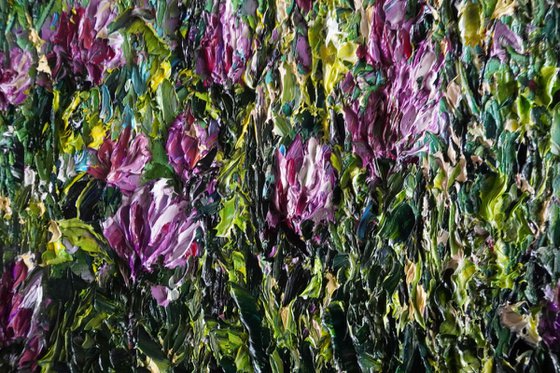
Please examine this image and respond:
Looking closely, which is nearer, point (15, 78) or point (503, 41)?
point (503, 41)

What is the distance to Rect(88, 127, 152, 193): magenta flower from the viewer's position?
610 mm

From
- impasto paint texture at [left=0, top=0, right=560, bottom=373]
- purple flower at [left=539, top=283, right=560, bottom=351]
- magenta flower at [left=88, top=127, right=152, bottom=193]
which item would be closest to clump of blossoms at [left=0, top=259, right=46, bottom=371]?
impasto paint texture at [left=0, top=0, right=560, bottom=373]

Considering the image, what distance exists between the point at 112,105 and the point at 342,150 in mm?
239

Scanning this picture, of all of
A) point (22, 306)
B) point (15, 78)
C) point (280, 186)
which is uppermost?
point (15, 78)

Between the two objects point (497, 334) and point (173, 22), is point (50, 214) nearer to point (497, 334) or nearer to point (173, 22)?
point (173, 22)

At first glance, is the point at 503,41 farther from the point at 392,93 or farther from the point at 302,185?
the point at 302,185

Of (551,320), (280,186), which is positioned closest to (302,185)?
(280,186)

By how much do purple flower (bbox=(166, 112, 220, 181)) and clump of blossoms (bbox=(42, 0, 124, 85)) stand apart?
94mm

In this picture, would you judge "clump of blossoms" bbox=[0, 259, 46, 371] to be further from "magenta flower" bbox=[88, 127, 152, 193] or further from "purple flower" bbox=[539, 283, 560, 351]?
"purple flower" bbox=[539, 283, 560, 351]

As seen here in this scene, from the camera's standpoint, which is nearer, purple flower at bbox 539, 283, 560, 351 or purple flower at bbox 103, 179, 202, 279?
purple flower at bbox 539, 283, 560, 351

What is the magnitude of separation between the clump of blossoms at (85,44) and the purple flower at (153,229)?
5.3 inches

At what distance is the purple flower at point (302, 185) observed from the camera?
0.56 m

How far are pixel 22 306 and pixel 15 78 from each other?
0.24m

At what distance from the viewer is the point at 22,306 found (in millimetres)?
631
